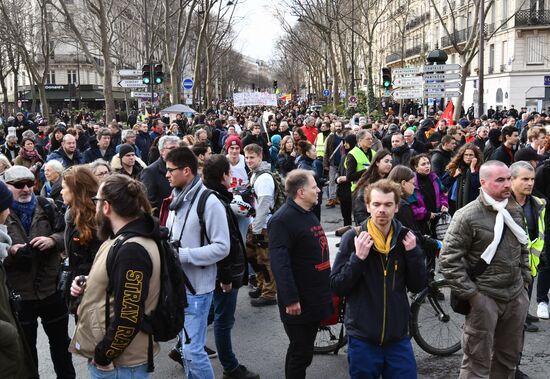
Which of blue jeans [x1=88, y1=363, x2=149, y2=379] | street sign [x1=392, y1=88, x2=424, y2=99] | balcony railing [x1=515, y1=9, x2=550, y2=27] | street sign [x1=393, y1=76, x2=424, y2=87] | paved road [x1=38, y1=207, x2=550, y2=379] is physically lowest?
paved road [x1=38, y1=207, x2=550, y2=379]

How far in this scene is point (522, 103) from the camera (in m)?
43.7

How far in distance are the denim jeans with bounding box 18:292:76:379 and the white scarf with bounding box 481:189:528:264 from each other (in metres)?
3.04

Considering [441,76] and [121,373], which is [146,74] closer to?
[441,76]

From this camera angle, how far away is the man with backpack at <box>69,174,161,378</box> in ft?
10.6

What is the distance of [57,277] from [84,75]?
80.6 m

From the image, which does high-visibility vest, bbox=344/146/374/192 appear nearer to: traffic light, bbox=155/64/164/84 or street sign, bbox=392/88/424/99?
street sign, bbox=392/88/424/99

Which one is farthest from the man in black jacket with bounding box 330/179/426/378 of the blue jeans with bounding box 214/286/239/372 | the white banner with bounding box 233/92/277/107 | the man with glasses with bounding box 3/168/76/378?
the white banner with bounding box 233/92/277/107

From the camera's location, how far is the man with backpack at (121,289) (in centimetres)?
325

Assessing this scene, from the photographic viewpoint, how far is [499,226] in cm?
440

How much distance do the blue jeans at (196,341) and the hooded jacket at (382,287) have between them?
1040mm

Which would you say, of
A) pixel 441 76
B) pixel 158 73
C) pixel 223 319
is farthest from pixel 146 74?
pixel 223 319

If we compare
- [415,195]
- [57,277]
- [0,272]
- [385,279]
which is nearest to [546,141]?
[415,195]

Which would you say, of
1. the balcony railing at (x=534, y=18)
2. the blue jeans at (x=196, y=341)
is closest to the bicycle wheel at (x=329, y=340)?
the blue jeans at (x=196, y=341)

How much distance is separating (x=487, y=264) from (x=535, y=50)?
44.0 metres
